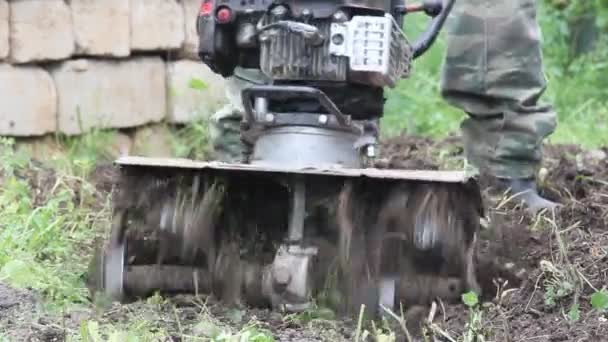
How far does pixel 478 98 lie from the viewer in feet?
12.3

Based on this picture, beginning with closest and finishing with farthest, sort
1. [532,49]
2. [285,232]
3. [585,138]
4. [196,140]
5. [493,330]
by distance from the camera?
[493,330], [285,232], [532,49], [196,140], [585,138]

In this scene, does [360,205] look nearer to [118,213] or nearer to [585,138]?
[118,213]

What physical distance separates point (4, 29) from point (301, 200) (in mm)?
1991

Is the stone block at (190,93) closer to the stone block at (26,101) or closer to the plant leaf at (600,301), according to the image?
the stone block at (26,101)

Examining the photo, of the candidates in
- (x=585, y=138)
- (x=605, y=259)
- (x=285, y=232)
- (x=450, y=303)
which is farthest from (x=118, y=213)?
(x=585, y=138)

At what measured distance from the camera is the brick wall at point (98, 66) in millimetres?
4215

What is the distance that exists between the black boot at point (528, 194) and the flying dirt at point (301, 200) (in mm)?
872

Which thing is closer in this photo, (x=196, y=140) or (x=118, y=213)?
(x=118, y=213)

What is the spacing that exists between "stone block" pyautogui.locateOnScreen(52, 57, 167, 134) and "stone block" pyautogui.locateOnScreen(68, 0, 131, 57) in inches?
2.1

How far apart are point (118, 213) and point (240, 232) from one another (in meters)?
0.28

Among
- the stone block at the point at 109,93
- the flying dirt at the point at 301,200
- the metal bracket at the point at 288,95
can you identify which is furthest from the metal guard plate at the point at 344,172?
the stone block at the point at 109,93

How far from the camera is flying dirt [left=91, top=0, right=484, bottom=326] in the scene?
248cm

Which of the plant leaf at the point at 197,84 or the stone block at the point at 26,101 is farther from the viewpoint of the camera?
the plant leaf at the point at 197,84

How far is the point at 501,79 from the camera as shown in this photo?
3660mm
